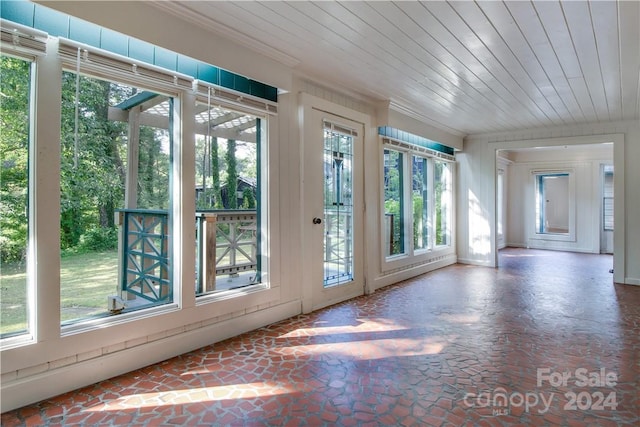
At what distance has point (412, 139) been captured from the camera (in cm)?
569

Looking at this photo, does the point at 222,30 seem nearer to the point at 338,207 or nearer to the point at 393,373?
the point at 338,207

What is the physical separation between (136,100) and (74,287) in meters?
1.38

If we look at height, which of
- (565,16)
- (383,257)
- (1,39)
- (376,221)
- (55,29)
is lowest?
(383,257)

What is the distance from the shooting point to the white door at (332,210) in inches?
151

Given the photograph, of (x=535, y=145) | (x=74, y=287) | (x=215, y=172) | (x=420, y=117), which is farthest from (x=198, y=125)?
(x=535, y=145)

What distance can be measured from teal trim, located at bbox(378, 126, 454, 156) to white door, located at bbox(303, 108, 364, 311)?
0.64 metres

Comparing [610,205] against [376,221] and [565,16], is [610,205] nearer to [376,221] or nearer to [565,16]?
[376,221]

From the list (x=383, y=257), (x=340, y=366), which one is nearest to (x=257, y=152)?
(x=340, y=366)

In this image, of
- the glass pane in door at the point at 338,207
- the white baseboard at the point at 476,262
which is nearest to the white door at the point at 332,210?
the glass pane in door at the point at 338,207

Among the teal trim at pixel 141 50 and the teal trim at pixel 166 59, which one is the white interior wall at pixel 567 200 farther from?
the teal trim at pixel 141 50

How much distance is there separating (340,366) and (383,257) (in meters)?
2.63

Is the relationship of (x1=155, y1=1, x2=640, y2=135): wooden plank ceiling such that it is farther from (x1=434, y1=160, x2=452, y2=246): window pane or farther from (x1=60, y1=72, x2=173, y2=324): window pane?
(x1=434, y1=160, x2=452, y2=246): window pane

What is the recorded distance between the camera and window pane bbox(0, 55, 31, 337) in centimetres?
202

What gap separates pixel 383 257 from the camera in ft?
16.5
